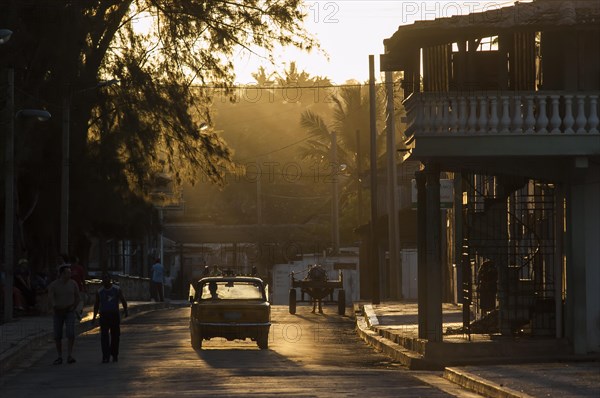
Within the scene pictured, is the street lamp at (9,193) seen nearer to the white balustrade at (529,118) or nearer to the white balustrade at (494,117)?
the white balustrade at (494,117)

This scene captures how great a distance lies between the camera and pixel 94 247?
78.4 m

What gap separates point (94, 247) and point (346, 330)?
40122mm

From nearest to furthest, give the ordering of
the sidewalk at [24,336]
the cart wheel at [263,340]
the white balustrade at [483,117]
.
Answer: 1. the white balustrade at [483,117]
2. the sidewalk at [24,336]
3. the cart wheel at [263,340]

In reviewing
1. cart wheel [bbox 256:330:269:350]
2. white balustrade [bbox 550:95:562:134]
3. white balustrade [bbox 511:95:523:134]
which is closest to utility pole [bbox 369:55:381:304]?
cart wheel [bbox 256:330:269:350]

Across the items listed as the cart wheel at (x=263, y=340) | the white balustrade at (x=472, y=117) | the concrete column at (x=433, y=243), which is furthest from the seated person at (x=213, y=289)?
the white balustrade at (x=472, y=117)

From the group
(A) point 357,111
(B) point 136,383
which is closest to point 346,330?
(B) point 136,383

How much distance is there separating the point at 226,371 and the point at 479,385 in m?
5.24

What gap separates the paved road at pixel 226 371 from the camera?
829 inches

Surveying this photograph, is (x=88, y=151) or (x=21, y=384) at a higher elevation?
(x=88, y=151)

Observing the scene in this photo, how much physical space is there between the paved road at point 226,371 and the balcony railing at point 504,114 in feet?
14.9

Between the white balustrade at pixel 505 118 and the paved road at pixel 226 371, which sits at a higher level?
the white balustrade at pixel 505 118

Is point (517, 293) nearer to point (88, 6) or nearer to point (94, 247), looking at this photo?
point (88, 6)

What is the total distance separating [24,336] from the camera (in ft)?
109

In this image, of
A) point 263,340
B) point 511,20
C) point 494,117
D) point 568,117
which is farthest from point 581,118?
point 263,340
